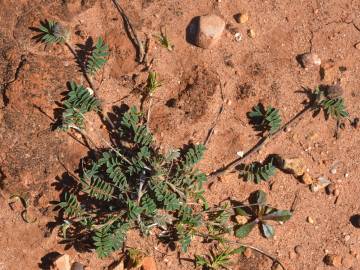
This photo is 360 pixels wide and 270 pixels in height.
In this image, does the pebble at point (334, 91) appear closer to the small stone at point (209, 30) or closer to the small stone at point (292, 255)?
the small stone at point (209, 30)

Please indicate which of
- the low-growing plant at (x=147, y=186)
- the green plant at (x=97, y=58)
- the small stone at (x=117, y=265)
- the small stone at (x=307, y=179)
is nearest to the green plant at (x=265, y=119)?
the low-growing plant at (x=147, y=186)

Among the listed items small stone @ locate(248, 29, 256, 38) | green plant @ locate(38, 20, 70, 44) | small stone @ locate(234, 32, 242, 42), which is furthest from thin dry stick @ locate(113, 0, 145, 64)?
small stone @ locate(248, 29, 256, 38)

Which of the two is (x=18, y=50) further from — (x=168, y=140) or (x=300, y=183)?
(x=300, y=183)

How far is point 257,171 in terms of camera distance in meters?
3.96

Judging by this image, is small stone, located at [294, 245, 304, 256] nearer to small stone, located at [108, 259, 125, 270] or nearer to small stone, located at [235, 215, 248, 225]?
small stone, located at [235, 215, 248, 225]

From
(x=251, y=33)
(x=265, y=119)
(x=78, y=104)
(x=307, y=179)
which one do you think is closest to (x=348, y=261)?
(x=307, y=179)

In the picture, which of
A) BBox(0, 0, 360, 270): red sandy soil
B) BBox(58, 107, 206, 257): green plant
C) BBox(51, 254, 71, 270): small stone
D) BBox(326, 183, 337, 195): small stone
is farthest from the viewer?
BBox(326, 183, 337, 195): small stone

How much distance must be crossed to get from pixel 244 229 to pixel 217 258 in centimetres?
29

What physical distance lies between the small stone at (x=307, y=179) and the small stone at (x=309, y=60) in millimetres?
823

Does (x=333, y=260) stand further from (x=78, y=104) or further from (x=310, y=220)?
(x=78, y=104)

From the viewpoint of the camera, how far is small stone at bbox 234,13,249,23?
13.4 ft

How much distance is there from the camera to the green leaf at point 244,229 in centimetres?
397

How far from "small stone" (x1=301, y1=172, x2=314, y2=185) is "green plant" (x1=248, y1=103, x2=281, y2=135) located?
40cm

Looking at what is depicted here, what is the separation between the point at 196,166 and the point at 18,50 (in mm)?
1577
